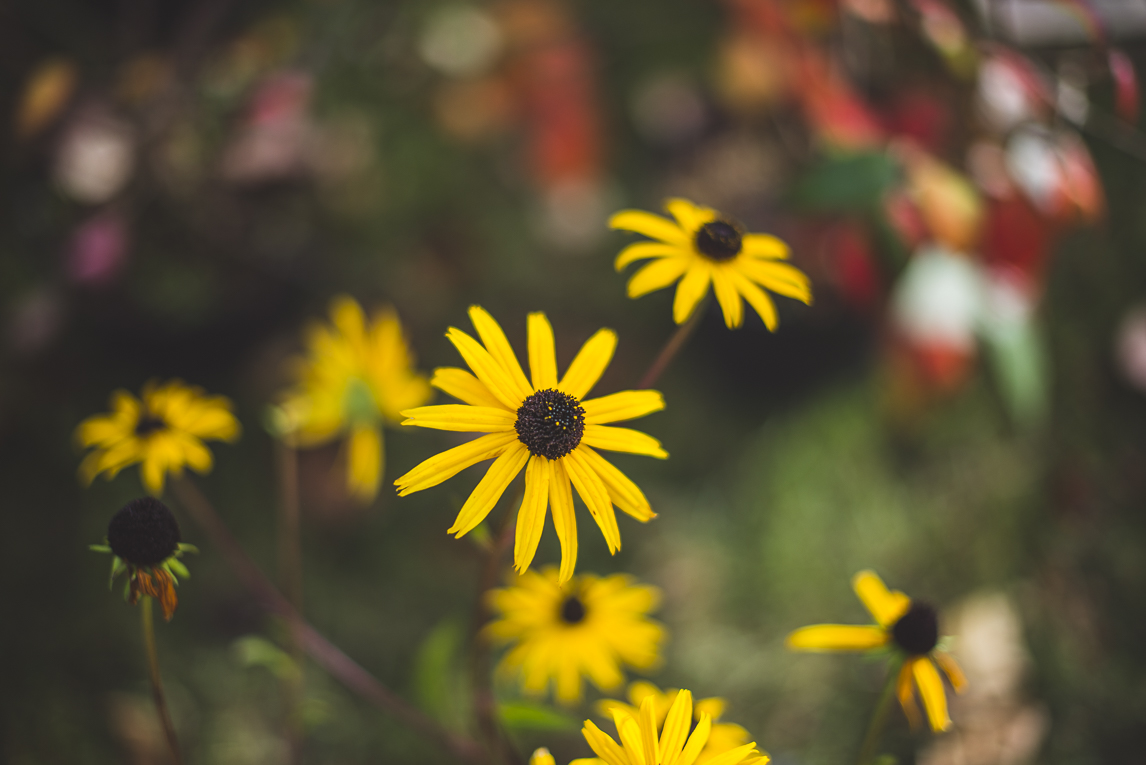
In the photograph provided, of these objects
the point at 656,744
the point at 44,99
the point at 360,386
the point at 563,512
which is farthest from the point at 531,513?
the point at 44,99

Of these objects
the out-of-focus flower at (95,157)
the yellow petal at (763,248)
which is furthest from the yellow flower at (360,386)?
the out-of-focus flower at (95,157)

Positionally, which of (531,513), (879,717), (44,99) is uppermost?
(44,99)

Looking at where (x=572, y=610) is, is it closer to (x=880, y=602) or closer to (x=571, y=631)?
(x=571, y=631)

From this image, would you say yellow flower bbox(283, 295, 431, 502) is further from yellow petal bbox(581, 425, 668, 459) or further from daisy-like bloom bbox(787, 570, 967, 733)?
daisy-like bloom bbox(787, 570, 967, 733)

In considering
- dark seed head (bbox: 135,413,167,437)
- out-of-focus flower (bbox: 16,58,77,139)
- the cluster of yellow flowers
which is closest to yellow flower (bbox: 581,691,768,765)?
the cluster of yellow flowers

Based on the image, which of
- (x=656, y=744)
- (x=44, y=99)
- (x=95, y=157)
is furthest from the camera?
(x=95, y=157)
